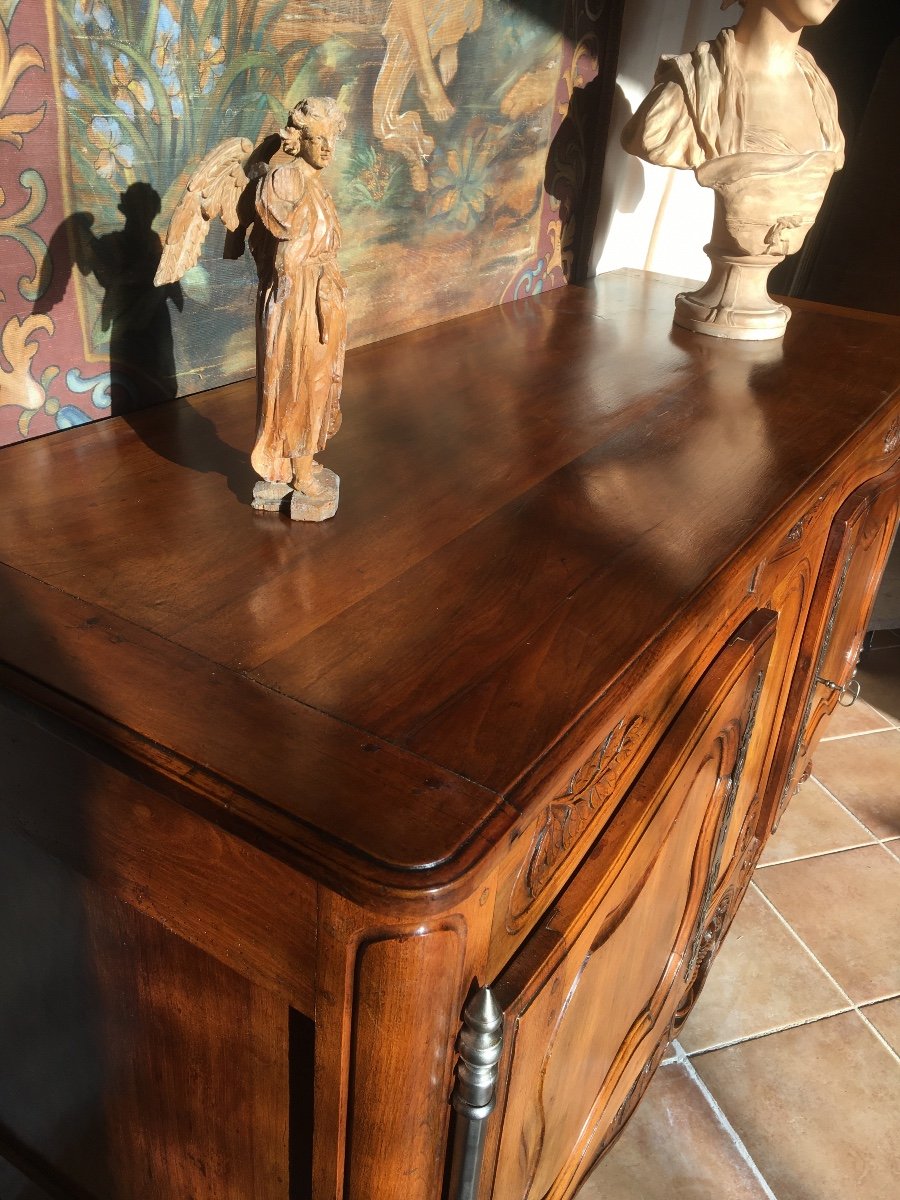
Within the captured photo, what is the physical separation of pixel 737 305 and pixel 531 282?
38 centimetres

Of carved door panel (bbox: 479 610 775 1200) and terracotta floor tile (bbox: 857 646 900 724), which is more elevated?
carved door panel (bbox: 479 610 775 1200)

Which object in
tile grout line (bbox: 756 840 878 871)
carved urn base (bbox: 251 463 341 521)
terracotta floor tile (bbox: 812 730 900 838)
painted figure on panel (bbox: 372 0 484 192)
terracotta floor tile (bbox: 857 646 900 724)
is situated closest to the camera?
carved urn base (bbox: 251 463 341 521)

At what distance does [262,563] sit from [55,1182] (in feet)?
2.47

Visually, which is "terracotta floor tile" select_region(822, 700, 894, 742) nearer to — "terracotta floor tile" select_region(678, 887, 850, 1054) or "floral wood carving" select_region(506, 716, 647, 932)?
"terracotta floor tile" select_region(678, 887, 850, 1054)

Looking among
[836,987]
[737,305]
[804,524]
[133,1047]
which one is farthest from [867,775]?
[133,1047]

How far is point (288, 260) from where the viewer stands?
2.50 ft

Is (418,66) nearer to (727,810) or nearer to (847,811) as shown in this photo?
(727,810)

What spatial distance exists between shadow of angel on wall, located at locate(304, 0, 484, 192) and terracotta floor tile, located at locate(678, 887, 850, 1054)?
1422 millimetres

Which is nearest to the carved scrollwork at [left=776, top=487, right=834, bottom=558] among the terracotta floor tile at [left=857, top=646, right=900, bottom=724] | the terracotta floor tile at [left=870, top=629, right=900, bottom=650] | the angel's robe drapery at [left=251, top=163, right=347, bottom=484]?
the angel's robe drapery at [left=251, top=163, right=347, bottom=484]

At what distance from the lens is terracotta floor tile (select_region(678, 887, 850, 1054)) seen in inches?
65.2

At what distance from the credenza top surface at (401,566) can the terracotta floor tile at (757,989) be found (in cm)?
103

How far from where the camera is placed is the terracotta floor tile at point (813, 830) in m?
2.05

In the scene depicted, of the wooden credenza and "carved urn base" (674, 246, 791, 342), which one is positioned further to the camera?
"carved urn base" (674, 246, 791, 342)

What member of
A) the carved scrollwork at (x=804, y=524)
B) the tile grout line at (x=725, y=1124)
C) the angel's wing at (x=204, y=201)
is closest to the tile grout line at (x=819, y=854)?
the tile grout line at (x=725, y=1124)
